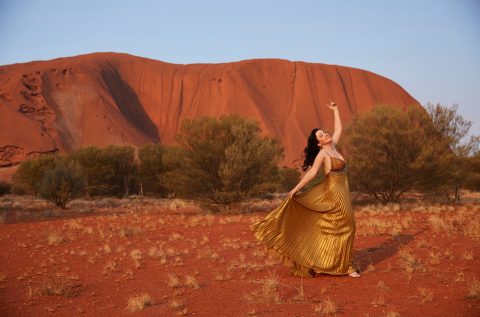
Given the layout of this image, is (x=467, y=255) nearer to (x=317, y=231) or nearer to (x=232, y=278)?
(x=317, y=231)

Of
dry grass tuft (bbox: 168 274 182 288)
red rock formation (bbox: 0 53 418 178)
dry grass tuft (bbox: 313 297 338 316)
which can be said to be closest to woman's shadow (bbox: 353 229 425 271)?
dry grass tuft (bbox: 313 297 338 316)

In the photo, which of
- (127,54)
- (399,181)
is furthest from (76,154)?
(127,54)

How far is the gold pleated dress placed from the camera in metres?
7.27

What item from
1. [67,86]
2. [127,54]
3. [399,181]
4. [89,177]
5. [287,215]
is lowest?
[89,177]

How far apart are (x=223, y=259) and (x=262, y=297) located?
137 inches

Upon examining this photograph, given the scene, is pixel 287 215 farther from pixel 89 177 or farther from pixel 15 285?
pixel 89 177

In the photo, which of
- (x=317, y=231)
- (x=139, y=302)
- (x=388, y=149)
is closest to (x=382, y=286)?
(x=317, y=231)

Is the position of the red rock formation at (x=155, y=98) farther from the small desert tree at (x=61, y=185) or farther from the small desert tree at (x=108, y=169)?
the small desert tree at (x=61, y=185)

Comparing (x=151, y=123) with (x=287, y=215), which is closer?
(x=287, y=215)

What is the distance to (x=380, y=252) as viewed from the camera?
9.63 metres

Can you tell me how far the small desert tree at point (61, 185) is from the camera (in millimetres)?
28531

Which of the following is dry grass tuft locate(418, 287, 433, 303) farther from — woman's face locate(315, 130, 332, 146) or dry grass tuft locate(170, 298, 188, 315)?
dry grass tuft locate(170, 298, 188, 315)

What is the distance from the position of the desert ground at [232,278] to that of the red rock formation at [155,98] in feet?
186

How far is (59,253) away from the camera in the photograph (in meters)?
11.7
